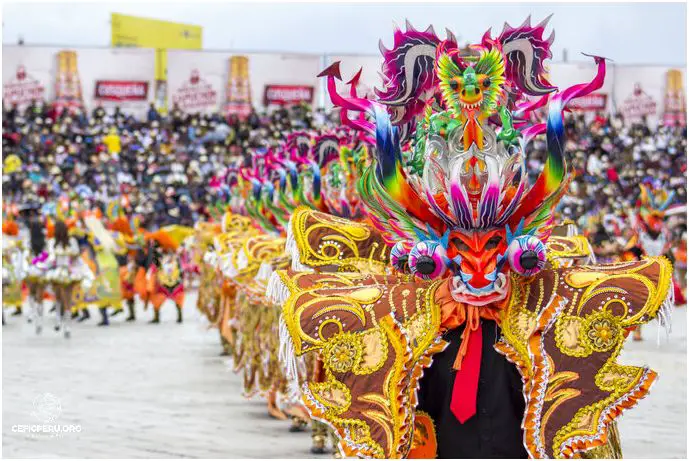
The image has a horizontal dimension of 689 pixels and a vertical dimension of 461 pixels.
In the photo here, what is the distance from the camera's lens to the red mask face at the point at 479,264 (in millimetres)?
4520

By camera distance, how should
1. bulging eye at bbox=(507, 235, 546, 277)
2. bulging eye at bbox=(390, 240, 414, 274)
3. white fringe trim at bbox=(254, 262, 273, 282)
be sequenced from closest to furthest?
bulging eye at bbox=(507, 235, 546, 277) → bulging eye at bbox=(390, 240, 414, 274) → white fringe trim at bbox=(254, 262, 273, 282)

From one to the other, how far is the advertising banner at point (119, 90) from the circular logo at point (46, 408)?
28783 millimetres

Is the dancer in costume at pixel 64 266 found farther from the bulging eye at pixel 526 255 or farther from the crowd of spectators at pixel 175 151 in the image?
the bulging eye at pixel 526 255

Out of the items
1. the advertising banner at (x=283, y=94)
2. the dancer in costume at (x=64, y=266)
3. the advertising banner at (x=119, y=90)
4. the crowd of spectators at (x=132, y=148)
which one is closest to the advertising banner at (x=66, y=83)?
the crowd of spectators at (x=132, y=148)

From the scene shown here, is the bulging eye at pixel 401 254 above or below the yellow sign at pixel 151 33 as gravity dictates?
below

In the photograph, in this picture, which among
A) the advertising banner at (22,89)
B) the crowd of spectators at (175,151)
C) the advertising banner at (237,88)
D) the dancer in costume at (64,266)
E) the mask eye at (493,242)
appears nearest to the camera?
the mask eye at (493,242)

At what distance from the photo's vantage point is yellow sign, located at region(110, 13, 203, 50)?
54.0 m

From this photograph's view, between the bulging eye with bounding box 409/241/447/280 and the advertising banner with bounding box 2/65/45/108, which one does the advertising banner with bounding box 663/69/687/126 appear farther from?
the bulging eye with bounding box 409/241/447/280

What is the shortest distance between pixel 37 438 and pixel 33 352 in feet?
23.1

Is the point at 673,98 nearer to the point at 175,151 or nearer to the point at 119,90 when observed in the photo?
the point at 175,151

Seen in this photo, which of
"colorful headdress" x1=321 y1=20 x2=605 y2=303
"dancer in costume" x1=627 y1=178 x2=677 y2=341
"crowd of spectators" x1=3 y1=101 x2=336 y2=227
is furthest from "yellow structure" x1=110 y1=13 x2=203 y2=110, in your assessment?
"colorful headdress" x1=321 y1=20 x2=605 y2=303

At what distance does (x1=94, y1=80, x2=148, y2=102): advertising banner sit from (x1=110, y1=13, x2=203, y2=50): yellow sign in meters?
13.0

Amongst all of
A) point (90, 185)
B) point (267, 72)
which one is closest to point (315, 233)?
point (90, 185)

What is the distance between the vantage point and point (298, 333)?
4652 millimetres
